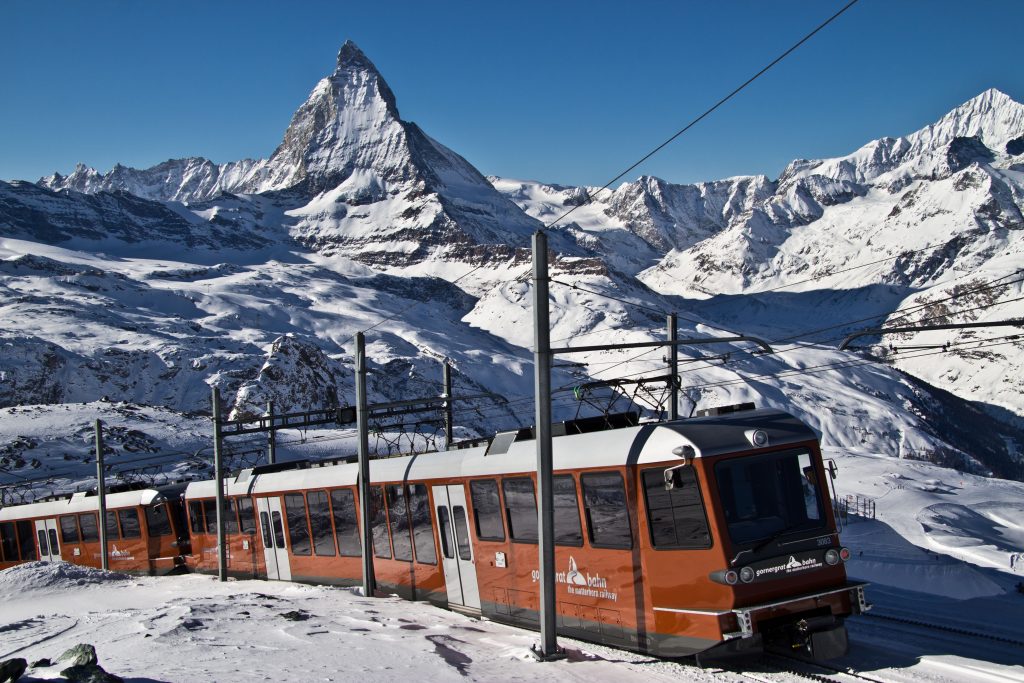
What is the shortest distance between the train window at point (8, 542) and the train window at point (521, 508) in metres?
32.4

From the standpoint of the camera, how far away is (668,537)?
1288cm

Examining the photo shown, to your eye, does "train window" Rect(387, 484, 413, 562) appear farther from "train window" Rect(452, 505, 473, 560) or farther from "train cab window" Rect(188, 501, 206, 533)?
"train cab window" Rect(188, 501, 206, 533)

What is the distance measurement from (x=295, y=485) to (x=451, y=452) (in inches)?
338

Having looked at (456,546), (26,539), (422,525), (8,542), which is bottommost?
(8,542)

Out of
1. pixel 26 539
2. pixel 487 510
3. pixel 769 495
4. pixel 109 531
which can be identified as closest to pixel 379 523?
pixel 487 510

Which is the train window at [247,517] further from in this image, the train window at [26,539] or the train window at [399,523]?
the train window at [26,539]

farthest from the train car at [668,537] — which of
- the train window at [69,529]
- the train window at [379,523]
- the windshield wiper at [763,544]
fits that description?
the train window at [69,529]

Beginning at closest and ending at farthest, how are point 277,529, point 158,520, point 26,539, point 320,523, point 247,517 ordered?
1. point 320,523
2. point 277,529
3. point 247,517
4. point 158,520
5. point 26,539

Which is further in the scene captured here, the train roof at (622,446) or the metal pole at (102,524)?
the metal pole at (102,524)

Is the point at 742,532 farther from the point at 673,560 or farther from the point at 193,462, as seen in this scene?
the point at 193,462

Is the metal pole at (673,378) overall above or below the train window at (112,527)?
above

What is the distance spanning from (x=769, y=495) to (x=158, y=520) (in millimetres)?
28681

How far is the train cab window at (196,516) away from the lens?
33.6 metres

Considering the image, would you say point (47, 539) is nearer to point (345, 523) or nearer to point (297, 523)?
point (297, 523)
